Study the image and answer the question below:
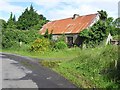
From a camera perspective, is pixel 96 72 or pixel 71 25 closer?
pixel 96 72

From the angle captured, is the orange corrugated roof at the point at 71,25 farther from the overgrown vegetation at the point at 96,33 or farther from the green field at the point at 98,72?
the green field at the point at 98,72

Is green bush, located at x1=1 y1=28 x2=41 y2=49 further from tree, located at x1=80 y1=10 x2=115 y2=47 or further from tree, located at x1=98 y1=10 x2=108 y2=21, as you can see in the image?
tree, located at x1=98 y1=10 x2=108 y2=21

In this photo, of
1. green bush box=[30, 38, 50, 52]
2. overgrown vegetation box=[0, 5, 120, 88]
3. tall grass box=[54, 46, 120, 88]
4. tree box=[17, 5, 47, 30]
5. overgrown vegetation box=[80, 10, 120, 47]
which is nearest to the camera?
tall grass box=[54, 46, 120, 88]

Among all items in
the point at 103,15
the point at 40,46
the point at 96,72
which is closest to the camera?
the point at 96,72

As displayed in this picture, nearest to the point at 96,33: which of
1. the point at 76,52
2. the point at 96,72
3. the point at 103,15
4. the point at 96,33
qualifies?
the point at 96,33

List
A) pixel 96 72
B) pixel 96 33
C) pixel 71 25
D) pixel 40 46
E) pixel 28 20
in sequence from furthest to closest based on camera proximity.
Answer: pixel 28 20
pixel 71 25
pixel 96 33
pixel 40 46
pixel 96 72

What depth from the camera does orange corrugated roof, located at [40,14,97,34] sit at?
42231 millimetres

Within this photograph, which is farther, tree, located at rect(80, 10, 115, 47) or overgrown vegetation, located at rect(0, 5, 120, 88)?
tree, located at rect(80, 10, 115, 47)

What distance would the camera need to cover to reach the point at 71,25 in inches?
1783

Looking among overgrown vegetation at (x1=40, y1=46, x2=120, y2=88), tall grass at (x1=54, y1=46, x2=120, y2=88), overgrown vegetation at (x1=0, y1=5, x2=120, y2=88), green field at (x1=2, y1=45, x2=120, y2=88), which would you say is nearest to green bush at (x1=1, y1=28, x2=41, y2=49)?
overgrown vegetation at (x1=0, y1=5, x2=120, y2=88)

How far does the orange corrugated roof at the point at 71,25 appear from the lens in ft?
139

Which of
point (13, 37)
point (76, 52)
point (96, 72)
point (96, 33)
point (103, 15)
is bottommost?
point (96, 72)

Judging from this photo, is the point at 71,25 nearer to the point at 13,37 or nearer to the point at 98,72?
the point at 13,37

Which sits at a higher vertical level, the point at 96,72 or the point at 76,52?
the point at 76,52
